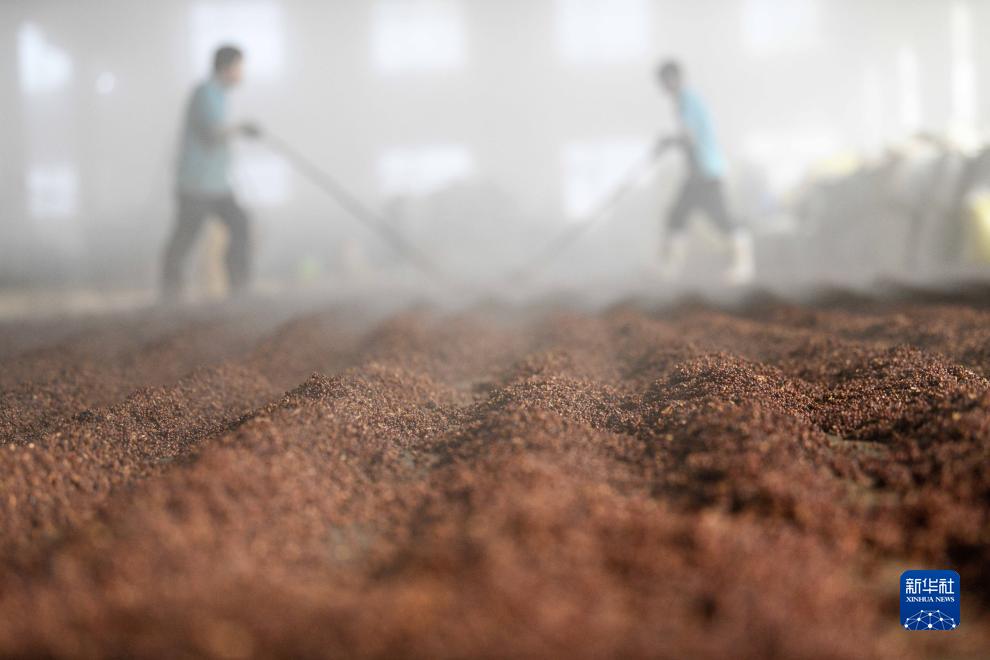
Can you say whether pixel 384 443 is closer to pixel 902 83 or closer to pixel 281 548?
pixel 281 548

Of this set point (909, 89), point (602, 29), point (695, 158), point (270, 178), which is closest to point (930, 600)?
point (695, 158)

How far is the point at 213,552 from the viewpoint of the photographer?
105 cm

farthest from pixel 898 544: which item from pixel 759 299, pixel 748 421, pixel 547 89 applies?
pixel 547 89

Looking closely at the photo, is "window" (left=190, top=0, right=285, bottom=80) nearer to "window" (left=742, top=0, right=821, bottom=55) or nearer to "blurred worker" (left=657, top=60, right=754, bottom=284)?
"window" (left=742, top=0, right=821, bottom=55)

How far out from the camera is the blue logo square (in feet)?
3.18

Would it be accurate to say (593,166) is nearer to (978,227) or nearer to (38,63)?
(38,63)

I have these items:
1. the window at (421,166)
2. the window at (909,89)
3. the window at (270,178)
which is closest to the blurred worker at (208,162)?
the window at (270,178)

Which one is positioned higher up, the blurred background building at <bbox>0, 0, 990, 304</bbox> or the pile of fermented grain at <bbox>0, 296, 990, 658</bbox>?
the blurred background building at <bbox>0, 0, 990, 304</bbox>

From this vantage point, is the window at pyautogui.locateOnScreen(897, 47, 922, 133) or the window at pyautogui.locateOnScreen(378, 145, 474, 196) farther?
the window at pyautogui.locateOnScreen(378, 145, 474, 196)

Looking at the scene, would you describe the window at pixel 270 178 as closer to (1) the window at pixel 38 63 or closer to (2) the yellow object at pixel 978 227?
(1) the window at pixel 38 63

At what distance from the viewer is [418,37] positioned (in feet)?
55.0

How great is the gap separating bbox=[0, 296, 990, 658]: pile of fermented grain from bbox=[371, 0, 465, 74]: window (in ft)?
50.5

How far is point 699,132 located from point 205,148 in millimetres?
3214

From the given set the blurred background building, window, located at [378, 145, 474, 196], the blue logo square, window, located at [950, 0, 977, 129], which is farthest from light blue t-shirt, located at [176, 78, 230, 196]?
window, located at [378, 145, 474, 196]
